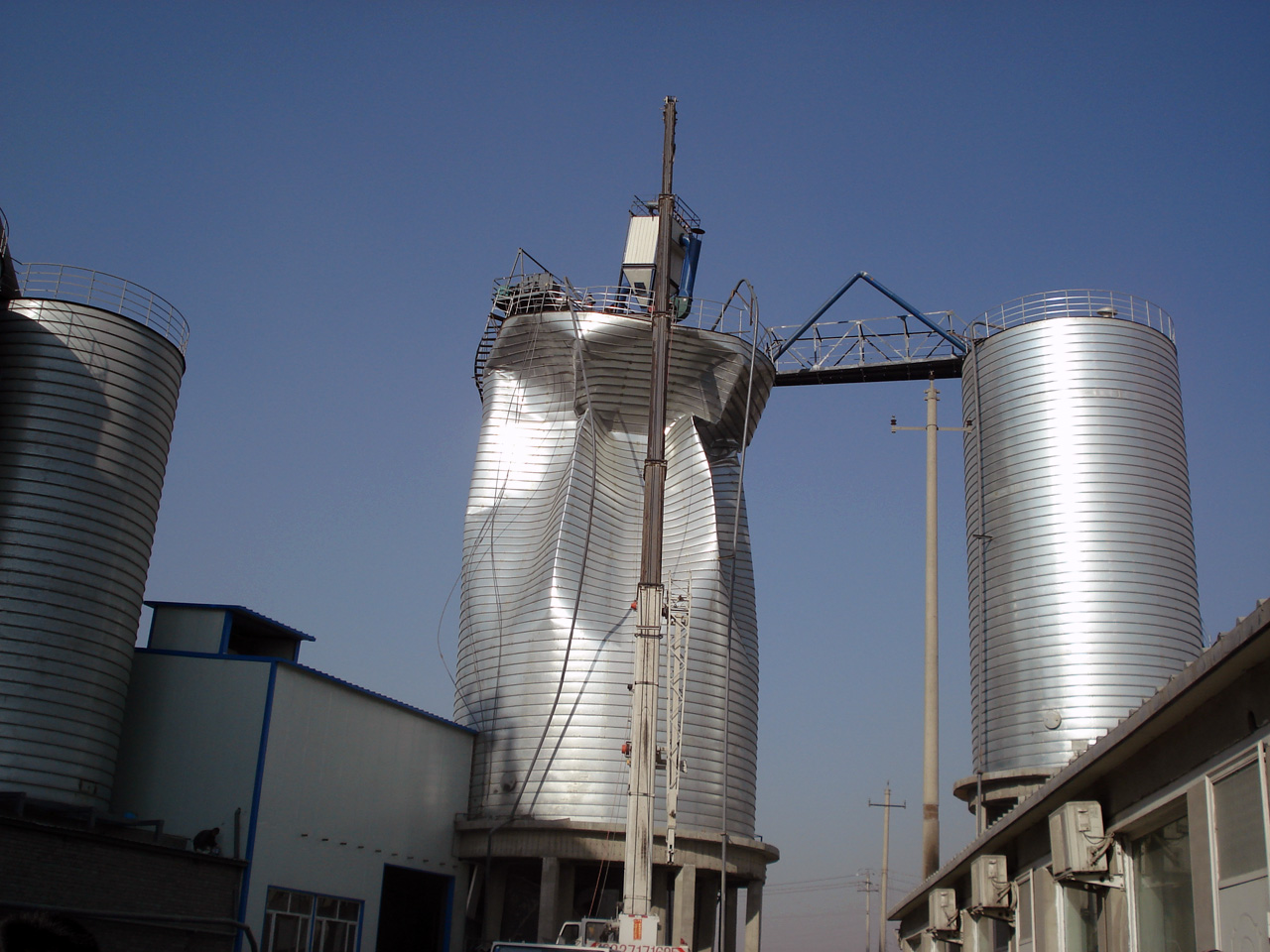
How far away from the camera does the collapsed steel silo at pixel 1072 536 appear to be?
120ft

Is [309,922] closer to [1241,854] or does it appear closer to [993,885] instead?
[993,885]

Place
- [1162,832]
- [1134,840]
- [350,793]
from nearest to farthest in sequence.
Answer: [1162,832]
[1134,840]
[350,793]

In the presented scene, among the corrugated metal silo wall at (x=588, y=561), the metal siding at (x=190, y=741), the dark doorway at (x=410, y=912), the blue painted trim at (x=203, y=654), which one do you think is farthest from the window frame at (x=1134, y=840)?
the dark doorway at (x=410, y=912)

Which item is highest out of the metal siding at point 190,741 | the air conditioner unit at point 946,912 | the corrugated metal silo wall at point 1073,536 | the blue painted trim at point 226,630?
the corrugated metal silo wall at point 1073,536

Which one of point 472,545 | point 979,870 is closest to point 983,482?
point 472,545

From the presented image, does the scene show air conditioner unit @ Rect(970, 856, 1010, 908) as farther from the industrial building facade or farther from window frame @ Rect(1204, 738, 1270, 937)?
window frame @ Rect(1204, 738, 1270, 937)

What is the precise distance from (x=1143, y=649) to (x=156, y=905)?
91.7 ft

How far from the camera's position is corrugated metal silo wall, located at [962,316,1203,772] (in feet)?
120

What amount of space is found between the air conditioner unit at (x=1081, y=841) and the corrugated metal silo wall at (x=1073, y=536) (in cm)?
2290

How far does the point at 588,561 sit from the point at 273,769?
13597 mm

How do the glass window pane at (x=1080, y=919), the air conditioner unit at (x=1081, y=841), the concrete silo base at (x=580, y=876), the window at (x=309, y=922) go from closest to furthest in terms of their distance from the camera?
the air conditioner unit at (x=1081, y=841) → the glass window pane at (x=1080, y=919) → the window at (x=309, y=922) → the concrete silo base at (x=580, y=876)

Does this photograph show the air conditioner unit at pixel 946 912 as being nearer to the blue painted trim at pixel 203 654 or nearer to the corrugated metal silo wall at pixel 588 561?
the corrugated metal silo wall at pixel 588 561

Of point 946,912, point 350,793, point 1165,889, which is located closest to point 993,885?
point 946,912

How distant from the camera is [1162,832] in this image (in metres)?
12.5
